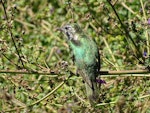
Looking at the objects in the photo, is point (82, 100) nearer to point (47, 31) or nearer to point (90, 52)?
point (90, 52)

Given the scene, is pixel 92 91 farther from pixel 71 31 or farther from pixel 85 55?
pixel 71 31

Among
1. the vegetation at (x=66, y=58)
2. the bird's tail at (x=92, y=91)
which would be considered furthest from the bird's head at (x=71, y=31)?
the bird's tail at (x=92, y=91)

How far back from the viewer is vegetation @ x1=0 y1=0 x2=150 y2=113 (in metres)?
3.42

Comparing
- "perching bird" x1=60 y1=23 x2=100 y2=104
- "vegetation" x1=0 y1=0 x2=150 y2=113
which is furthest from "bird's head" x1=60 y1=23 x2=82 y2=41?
"vegetation" x1=0 y1=0 x2=150 y2=113

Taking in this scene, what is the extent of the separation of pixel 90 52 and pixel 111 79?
1.14 metres

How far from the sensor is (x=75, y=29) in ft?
11.8

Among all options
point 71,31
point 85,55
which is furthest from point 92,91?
point 71,31

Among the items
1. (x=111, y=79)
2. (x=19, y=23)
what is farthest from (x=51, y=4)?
(x=111, y=79)

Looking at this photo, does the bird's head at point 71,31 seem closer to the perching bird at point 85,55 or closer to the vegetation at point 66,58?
the perching bird at point 85,55

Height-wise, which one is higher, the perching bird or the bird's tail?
the perching bird

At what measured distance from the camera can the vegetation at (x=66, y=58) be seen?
342 cm

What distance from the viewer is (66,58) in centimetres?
603

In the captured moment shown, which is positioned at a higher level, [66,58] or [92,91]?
[66,58]

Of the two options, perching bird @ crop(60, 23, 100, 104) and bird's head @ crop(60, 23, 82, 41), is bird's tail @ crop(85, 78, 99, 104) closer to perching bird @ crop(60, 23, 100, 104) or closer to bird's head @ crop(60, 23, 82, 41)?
perching bird @ crop(60, 23, 100, 104)
